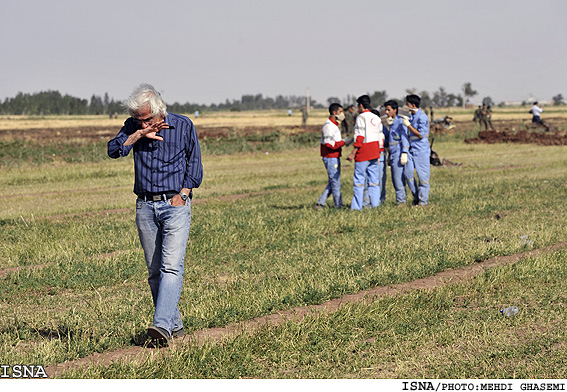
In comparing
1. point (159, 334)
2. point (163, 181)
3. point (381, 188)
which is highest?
point (163, 181)

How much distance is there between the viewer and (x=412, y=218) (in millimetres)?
12305

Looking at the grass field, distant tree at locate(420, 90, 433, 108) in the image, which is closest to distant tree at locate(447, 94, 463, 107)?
distant tree at locate(420, 90, 433, 108)

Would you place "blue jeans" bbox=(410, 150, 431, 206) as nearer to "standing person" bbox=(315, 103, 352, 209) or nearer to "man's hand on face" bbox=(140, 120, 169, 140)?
"standing person" bbox=(315, 103, 352, 209)

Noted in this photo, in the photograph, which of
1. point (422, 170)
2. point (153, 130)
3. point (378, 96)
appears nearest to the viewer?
point (153, 130)

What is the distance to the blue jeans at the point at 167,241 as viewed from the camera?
Result: 579cm

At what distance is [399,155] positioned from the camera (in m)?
13.8

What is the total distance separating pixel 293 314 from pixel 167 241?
1435 millimetres

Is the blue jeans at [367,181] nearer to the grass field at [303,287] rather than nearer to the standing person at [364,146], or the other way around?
the standing person at [364,146]

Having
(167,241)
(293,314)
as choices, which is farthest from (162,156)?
(293,314)

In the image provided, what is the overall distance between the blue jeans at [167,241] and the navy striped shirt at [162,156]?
0.49ft

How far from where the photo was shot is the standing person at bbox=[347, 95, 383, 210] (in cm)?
1317

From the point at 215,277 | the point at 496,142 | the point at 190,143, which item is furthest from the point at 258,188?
the point at 496,142

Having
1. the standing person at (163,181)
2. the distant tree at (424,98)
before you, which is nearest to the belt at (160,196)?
the standing person at (163,181)

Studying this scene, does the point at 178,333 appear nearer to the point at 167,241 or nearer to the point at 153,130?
the point at 167,241
